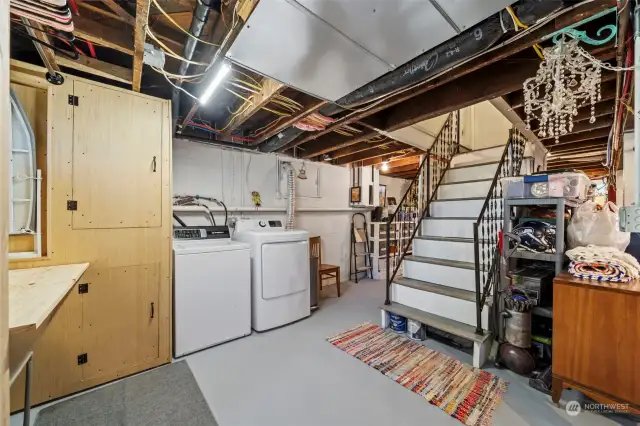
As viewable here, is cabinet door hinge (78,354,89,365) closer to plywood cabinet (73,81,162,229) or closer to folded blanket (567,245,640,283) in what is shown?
plywood cabinet (73,81,162,229)

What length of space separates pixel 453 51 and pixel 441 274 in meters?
2.30

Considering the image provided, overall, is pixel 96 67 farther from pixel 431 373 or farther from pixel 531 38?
pixel 431 373

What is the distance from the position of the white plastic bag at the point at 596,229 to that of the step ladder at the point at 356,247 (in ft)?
11.5

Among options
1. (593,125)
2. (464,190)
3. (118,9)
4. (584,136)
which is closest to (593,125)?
(593,125)

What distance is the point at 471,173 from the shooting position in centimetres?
406

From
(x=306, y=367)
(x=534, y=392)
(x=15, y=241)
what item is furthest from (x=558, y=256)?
(x=15, y=241)

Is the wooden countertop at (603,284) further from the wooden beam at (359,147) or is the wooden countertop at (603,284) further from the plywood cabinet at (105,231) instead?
the plywood cabinet at (105,231)

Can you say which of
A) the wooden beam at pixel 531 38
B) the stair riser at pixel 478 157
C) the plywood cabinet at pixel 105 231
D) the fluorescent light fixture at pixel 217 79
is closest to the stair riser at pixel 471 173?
the stair riser at pixel 478 157

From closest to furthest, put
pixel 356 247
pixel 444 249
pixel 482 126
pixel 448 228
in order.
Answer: pixel 444 249, pixel 448 228, pixel 482 126, pixel 356 247

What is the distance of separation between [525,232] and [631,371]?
1.06 meters

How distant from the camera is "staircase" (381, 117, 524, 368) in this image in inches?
96.6

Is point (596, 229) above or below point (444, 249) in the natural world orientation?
above

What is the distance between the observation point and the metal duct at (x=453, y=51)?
1.26 m

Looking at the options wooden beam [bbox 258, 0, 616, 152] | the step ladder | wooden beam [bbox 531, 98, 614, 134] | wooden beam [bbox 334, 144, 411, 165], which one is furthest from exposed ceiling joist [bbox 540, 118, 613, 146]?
the step ladder
